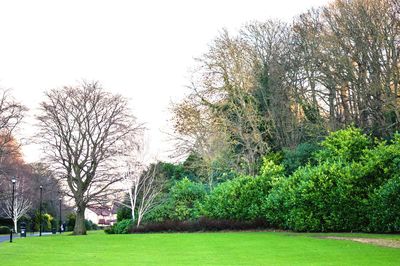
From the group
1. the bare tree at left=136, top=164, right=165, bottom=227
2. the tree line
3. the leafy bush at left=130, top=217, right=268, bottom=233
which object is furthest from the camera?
the bare tree at left=136, top=164, right=165, bottom=227

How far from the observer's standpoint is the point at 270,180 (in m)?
37.6

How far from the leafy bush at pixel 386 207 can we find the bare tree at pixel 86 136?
2567 cm

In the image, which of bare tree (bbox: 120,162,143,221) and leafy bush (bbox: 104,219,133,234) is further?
bare tree (bbox: 120,162,143,221)

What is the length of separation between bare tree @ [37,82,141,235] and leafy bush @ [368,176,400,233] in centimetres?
2567

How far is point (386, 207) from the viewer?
82.0ft

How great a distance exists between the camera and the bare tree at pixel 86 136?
1822 inches

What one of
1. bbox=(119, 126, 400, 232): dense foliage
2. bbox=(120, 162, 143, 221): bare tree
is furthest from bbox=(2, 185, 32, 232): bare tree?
bbox=(119, 126, 400, 232): dense foliage

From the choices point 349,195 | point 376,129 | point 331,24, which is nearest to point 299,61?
point 331,24

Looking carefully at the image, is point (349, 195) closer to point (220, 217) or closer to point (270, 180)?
point (270, 180)

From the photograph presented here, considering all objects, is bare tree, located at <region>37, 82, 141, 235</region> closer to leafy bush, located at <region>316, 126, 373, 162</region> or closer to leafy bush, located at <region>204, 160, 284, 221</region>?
leafy bush, located at <region>204, 160, 284, 221</region>

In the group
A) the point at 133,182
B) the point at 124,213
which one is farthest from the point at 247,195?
the point at 124,213

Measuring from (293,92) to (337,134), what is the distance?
1003cm

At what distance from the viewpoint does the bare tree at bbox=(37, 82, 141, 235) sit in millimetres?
46281

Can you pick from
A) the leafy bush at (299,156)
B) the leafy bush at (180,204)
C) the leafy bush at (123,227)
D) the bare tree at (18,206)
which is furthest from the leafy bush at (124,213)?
the bare tree at (18,206)
